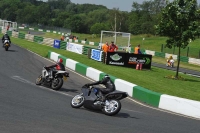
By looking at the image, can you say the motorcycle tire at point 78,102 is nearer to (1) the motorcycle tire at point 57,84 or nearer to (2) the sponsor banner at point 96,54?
Result: (1) the motorcycle tire at point 57,84

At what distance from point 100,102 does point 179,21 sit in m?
15.5

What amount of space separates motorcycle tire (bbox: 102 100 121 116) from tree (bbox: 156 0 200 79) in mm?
15125

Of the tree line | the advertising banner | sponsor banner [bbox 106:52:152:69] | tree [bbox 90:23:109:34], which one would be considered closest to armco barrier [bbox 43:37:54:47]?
the advertising banner

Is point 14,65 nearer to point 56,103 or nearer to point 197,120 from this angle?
point 56,103

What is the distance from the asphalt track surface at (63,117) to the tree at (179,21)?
35.7 feet

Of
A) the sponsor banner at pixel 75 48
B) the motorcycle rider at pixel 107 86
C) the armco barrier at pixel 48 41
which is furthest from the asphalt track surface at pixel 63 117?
the armco barrier at pixel 48 41

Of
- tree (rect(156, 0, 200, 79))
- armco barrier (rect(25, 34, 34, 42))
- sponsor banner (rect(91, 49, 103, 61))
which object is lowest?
sponsor banner (rect(91, 49, 103, 61))

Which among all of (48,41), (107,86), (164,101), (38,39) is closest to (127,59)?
(164,101)

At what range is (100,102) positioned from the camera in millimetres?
11734

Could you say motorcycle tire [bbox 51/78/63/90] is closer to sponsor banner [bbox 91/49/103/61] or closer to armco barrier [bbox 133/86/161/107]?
armco barrier [bbox 133/86/161/107]

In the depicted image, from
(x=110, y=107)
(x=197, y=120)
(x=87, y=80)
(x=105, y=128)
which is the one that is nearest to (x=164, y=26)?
(x=87, y=80)

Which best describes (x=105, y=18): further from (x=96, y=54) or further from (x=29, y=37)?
(x=96, y=54)

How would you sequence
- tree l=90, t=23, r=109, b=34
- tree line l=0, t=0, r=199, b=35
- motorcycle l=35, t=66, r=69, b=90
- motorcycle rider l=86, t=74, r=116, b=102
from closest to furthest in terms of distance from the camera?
motorcycle rider l=86, t=74, r=116, b=102, motorcycle l=35, t=66, r=69, b=90, tree line l=0, t=0, r=199, b=35, tree l=90, t=23, r=109, b=34

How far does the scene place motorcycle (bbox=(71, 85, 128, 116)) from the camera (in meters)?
11.4
